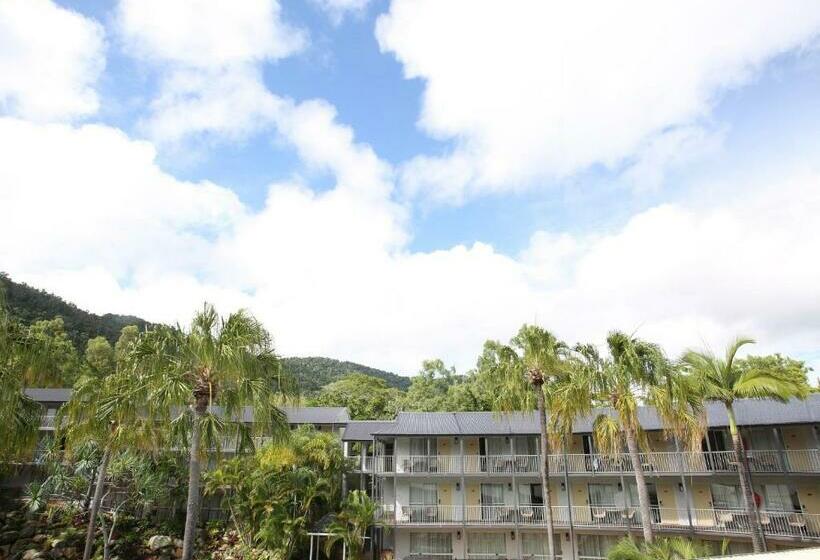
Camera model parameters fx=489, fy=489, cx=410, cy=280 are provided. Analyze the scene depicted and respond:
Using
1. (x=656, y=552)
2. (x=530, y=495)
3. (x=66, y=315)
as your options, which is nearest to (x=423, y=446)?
(x=530, y=495)

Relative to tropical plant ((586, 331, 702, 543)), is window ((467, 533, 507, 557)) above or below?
below

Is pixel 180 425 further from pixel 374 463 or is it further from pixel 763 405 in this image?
pixel 763 405

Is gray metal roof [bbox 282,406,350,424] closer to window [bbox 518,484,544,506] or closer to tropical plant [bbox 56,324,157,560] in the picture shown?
window [bbox 518,484,544,506]

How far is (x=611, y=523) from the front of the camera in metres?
24.9

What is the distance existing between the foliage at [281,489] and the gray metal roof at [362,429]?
13.3ft

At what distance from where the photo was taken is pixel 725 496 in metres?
24.4

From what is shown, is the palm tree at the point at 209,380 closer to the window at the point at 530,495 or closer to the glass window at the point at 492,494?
the glass window at the point at 492,494

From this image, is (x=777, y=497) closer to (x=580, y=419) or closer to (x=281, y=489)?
(x=580, y=419)

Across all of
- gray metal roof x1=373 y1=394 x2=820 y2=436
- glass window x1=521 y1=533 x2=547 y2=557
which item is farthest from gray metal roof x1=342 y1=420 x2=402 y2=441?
glass window x1=521 y1=533 x2=547 y2=557

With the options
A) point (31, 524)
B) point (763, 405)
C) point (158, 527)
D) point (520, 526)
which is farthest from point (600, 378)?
point (31, 524)

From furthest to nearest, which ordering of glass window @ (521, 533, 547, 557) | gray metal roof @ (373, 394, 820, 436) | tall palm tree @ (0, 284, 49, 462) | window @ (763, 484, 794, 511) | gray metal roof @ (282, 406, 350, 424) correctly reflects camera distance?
1. gray metal roof @ (282, 406, 350, 424)
2. glass window @ (521, 533, 547, 557)
3. gray metal roof @ (373, 394, 820, 436)
4. window @ (763, 484, 794, 511)
5. tall palm tree @ (0, 284, 49, 462)

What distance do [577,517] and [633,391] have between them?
12.6 m

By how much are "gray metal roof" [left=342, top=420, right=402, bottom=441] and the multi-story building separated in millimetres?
1562

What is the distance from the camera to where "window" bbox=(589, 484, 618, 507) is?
26516 mm
